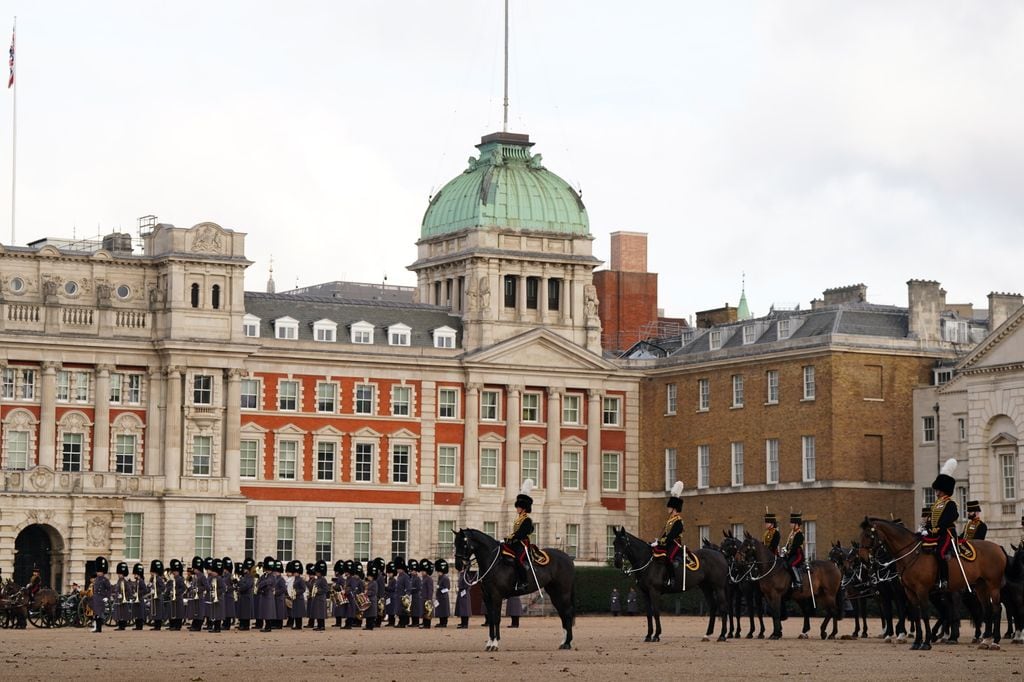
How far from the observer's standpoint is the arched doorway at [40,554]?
272 ft

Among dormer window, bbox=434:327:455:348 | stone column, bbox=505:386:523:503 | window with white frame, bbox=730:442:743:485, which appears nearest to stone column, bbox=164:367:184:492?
dormer window, bbox=434:327:455:348

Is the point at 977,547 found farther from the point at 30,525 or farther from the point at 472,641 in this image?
the point at 30,525

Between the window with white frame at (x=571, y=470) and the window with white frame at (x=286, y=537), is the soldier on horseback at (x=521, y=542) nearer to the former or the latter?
the window with white frame at (x=286, y=537)

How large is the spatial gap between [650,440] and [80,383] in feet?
83.4

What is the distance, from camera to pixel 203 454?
87500 millimetres

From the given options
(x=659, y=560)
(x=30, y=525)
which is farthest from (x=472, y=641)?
(x=30, y=525)

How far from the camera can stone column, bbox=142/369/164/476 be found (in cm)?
8681

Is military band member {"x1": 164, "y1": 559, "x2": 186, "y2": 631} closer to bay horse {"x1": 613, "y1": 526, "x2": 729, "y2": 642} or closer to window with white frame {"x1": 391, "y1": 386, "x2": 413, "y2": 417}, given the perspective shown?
bay horse {"x1": 613, "y1": 526, "x2": 729, "y2": 642}

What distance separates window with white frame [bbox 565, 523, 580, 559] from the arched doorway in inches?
883

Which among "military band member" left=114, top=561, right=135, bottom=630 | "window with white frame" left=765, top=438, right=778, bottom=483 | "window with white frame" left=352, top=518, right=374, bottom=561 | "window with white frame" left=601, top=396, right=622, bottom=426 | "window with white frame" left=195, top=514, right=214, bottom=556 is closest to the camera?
"military band member" left=114, top=561, right=135, bottom=630

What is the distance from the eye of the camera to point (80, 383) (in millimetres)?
86250

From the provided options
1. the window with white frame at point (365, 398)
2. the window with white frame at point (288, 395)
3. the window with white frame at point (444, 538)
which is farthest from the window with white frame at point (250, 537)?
the window with white frame at point (444, 538)

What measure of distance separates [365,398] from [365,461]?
2.58 m

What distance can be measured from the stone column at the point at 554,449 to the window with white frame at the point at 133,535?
1825 centimetres
